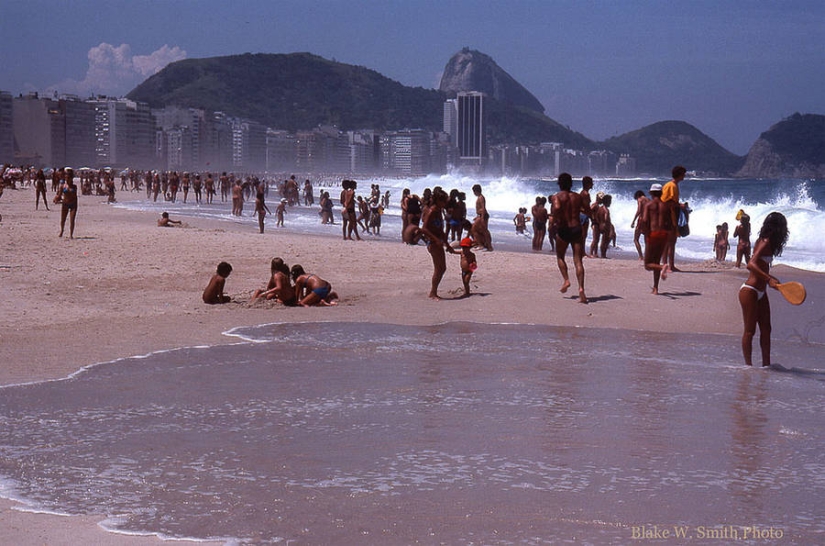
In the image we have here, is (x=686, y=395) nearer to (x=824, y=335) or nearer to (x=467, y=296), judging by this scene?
(x=824, y=335)

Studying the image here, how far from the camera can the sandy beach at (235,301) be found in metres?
8.32

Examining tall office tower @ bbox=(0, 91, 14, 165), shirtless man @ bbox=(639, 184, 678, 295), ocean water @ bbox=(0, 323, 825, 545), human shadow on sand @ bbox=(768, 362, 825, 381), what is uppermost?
tall office tower @ bbox=(0, 91, 14, 165)

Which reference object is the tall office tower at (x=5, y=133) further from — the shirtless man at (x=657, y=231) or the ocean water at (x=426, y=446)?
the ocean water at (x=426, y=446)

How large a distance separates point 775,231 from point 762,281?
46 centimetres

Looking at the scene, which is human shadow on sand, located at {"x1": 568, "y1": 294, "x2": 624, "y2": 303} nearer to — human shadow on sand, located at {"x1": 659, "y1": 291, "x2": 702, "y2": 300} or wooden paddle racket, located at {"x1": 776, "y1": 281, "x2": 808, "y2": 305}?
human shadow on sand, located at {"x1": 659, "y1": 291, "x2": 702, "y2": 300}

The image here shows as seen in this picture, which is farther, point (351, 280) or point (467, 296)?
point (351, 280)

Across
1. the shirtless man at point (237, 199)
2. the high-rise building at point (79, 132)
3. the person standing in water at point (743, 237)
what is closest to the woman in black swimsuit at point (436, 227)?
the person standing in water at point (743, 237)

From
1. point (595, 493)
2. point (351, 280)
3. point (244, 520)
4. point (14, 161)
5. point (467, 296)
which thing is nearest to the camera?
point (244, 520)

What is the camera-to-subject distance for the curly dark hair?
7.45 m

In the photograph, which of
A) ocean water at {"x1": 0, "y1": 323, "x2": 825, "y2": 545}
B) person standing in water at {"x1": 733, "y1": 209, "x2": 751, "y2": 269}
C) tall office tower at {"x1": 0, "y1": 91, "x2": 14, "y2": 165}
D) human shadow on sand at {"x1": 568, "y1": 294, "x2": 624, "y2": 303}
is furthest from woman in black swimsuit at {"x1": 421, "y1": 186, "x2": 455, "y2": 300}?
tall office tower at {"x1": 0, "y1": 91, "x2": 14, "y2": 165}

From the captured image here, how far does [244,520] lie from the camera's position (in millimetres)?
4145

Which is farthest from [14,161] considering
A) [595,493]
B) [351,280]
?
[595,493]

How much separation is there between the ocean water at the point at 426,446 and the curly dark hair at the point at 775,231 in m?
1.08

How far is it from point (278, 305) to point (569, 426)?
20.6 feet
